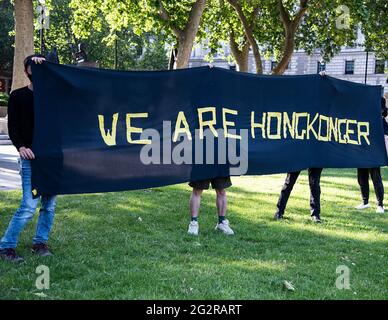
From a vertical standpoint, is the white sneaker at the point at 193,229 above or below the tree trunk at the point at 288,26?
below

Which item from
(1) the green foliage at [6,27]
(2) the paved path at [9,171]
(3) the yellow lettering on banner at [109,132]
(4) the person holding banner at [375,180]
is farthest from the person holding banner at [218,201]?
(1) the green foliage at [6,27]

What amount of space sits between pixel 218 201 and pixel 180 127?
1179 mm

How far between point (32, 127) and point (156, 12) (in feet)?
41.3

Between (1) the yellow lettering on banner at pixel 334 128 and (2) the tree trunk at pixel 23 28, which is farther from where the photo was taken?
A: (2) the tree trunk at pixel 23 28

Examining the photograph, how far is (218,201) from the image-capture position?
6664 millimetres

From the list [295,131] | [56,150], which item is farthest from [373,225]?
[56,150]

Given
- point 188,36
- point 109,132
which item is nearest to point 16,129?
point 109,132

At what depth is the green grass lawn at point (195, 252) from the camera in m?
4.37

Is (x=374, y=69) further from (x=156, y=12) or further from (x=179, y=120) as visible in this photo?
(x=179, y=120)

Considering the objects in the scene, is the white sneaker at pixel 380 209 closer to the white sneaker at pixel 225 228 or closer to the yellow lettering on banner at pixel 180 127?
the white sneaker at pixel 225 228

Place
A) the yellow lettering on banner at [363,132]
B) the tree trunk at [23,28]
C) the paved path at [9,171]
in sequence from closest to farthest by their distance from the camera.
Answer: the yellow lettering on banner at [363,132], the paved path at [9,171], the tree trunk at [23,28]

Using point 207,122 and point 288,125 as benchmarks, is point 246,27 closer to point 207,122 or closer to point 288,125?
point 288,125

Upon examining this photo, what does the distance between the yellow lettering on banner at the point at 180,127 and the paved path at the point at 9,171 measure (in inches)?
201

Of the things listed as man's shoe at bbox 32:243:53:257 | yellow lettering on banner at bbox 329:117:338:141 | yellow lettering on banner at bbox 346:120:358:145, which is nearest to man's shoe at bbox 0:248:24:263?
man's shoe at bbox 32:243:53:257
